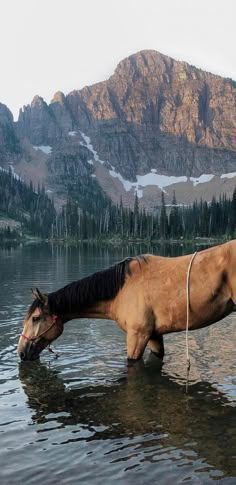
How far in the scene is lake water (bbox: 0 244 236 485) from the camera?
256 inches

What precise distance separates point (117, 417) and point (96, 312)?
338 centimetres

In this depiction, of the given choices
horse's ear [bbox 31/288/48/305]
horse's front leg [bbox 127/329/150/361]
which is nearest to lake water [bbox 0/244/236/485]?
horse's front leg [bbox 127/329/150/361]

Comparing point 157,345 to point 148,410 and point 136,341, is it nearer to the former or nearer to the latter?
point 136,341

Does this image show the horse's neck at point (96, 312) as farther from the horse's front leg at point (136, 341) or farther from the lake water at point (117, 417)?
the lake water at point (117, 417)

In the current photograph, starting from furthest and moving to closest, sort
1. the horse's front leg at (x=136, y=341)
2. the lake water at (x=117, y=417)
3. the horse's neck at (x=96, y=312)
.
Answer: the horse's neck at (x=96, y=312) → the horse's front leg at (x=136, y=341) → the lake water at (x=117, y=417)

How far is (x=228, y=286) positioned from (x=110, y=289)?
2.53 m

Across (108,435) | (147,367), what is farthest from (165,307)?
(108,435)

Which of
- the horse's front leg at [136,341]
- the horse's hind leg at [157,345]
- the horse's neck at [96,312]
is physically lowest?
the horse's hind leg at [157,345]

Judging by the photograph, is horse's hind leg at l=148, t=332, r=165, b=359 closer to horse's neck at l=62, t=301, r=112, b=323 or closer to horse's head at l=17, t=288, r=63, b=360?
horse's neck at l=62, t=301, r=112, b=323

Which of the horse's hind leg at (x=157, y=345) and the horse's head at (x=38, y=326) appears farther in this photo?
the horse's hind leg at (x=157, y=345)

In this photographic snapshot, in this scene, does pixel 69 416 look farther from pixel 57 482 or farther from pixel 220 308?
pixel 220 308

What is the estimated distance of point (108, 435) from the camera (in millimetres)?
7676

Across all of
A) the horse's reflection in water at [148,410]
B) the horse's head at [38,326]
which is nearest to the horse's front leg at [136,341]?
the horse's reflection in water at [148,410]

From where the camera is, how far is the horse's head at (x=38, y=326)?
11.5 meters
